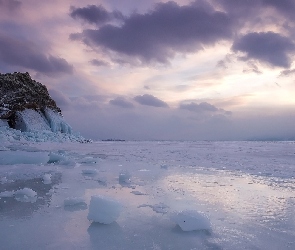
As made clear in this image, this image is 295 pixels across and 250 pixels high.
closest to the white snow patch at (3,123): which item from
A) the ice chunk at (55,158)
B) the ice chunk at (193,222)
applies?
the ice chunk at (55,158)

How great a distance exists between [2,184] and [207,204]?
3.29m

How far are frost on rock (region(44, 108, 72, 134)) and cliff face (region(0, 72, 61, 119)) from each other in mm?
911

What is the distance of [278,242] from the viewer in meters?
2.05

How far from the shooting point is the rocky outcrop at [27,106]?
27.7 m

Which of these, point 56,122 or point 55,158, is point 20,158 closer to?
point 55,158

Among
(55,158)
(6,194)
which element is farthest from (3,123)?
(6,194)

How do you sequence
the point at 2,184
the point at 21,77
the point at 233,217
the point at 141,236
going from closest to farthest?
the point at 141,236 < the point at 233,217 < the point at 2,184 < the point at 21,77

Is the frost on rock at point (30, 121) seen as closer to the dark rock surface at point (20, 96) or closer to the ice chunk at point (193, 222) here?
the dark rock surface at point (20, 96)

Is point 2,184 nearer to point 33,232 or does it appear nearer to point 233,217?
point 33,232

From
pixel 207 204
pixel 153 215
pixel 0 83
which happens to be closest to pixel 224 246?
pixel 153 215

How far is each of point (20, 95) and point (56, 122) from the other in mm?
5287

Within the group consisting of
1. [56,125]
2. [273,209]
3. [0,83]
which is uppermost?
[0,83]

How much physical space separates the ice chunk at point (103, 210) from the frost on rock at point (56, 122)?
98.9 ft

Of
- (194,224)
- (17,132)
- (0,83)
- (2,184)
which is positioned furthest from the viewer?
(0,83)
